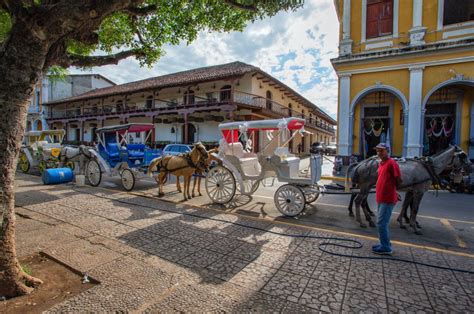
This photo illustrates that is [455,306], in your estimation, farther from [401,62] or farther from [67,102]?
[67,102]

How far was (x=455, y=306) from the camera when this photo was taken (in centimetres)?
282

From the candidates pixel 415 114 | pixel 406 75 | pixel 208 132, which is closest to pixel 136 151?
pixel 415 114

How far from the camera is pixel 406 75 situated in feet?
40.5

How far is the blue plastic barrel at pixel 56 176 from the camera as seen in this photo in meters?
9.64

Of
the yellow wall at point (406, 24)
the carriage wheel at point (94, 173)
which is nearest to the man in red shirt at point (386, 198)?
the carriage wheel at point (94, 173)

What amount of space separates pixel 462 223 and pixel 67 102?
40608 mm

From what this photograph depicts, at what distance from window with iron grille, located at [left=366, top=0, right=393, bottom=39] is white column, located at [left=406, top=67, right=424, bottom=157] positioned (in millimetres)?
2658

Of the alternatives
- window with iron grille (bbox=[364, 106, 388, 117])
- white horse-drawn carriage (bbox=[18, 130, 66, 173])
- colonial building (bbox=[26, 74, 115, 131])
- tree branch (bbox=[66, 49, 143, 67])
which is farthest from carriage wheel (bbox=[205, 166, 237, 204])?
colonial building (bbox=[26, 74, 115, 131])

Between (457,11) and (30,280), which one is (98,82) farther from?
(30,280)

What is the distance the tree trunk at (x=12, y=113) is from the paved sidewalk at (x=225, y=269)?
0.71 metres

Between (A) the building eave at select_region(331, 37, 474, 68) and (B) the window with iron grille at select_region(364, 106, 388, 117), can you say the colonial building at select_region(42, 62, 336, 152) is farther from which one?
(A) the building eave at select_region(331, 37, 474, 68)

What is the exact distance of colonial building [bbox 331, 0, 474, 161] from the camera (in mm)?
11602

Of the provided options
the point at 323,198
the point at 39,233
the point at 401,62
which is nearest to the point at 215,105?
the point at 401,62

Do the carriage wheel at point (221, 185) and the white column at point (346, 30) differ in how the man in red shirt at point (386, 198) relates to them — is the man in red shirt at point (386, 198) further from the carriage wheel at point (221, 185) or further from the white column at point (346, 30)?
the white column at point (346, 30)
